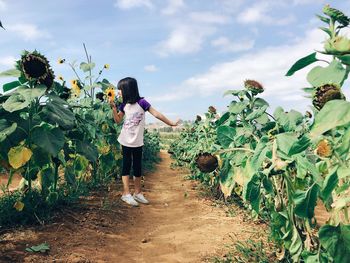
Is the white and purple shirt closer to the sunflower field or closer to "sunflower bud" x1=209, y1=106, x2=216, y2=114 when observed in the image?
the sunflower field

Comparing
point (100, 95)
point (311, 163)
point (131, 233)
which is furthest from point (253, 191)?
point (100, 95)

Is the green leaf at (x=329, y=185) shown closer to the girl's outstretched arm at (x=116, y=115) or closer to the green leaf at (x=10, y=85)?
the green leaf at (x=10, y=85)

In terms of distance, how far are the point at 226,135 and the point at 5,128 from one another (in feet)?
5.50

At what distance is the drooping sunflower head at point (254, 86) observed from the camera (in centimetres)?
371

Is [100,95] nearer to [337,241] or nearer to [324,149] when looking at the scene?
[324,149]

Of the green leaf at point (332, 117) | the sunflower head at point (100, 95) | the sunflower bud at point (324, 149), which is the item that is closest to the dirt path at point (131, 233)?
the sunflower bud at point (324, 149)

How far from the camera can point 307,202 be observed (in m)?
1.54

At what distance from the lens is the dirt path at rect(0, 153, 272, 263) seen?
9.70 feet

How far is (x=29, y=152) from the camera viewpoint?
9.72ft

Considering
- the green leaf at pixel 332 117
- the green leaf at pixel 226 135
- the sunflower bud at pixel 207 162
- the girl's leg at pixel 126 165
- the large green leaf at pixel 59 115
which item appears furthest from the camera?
the girl's leg at pixel 126 165

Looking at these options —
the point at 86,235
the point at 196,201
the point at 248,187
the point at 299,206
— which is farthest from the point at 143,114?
the point at 299,206

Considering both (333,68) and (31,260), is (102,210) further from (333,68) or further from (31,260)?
(333,68)

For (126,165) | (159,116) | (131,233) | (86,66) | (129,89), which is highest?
(86,66)

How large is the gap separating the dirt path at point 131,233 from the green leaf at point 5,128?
79 cm
